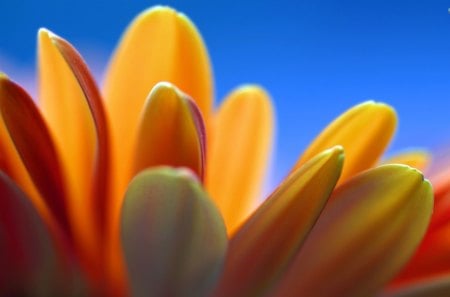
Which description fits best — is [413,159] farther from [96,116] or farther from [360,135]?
[96,116]

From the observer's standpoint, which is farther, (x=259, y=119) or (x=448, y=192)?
(x=259, y=119)

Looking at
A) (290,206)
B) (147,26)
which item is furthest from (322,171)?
(147,26)

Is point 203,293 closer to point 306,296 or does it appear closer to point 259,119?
point 306,296

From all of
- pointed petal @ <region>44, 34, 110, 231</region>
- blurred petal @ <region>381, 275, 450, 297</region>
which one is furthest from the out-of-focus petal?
pointed petal @ <region>44, 34, 110, 231</region>

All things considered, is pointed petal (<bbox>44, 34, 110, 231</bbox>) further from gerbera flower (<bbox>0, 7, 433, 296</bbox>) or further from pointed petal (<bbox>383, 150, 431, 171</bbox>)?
pointed petal (<bbox>383, 150, 431, 171</bbox>)

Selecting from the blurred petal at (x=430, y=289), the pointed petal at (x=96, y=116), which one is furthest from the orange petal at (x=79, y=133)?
the blurred petal at (x=430, y=289)

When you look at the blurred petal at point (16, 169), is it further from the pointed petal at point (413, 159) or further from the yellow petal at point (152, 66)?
the pointed petal at point (413, 159)

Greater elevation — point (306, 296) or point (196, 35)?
point (196, 35)
